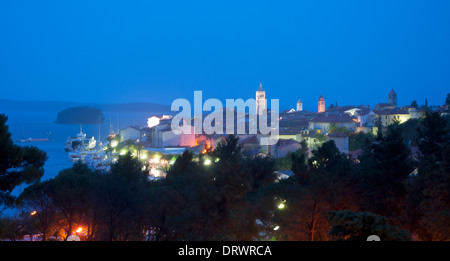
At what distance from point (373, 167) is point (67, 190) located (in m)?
7.31

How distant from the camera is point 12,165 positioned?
566cm

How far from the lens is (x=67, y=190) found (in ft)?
26.6

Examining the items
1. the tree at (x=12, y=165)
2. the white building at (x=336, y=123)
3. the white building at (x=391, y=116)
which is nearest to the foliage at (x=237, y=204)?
the tree at (x=12, y=165)

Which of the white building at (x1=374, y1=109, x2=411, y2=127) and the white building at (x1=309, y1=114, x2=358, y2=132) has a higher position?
the white building at (x1=374, y1=109, x2=411, y2=127)

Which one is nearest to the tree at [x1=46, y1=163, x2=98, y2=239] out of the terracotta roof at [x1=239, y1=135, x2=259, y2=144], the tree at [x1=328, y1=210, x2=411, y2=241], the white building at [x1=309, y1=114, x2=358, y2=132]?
the tree at [x1=328, y1=210, x2=411, y2=241]

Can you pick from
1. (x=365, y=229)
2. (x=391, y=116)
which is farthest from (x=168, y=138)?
(x=365, y=229)

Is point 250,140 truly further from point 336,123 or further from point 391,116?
point 391,116

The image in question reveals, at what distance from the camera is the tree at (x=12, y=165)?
18.0 ft

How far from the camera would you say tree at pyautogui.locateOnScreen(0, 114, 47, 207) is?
5.49m

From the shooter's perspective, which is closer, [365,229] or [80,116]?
[365,229]

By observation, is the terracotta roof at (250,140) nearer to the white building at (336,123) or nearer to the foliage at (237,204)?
the white building at (336,123)

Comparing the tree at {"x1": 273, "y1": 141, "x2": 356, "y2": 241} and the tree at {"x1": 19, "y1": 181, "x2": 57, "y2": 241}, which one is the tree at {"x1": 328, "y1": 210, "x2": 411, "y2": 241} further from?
the tree at {"x1": 19, "y1": 181, "x2": 57, "y2": 241}
